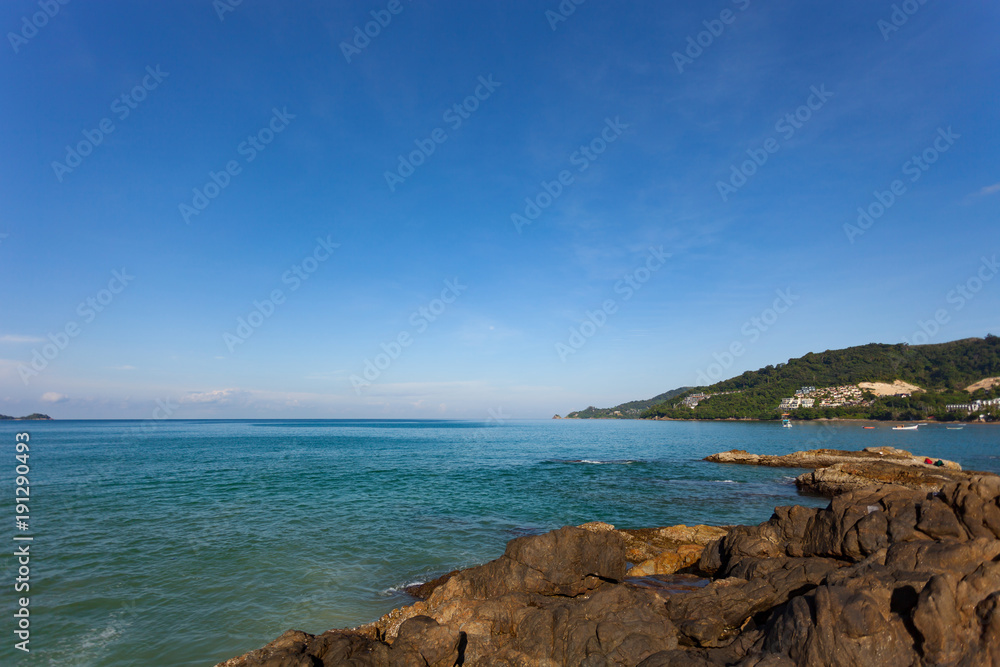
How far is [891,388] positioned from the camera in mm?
166250

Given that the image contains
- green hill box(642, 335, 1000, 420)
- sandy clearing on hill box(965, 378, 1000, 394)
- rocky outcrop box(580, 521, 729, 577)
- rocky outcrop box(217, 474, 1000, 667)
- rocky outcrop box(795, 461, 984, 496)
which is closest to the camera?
rocky outcrop box(217, 474, 1000, 667)

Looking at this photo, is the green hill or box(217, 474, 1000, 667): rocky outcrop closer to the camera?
box(217, 474, 1000, 667): rocky outcrop

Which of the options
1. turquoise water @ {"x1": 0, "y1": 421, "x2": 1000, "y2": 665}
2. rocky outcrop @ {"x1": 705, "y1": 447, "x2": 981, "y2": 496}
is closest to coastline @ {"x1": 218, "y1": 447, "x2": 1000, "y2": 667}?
turquoise water @ {"x1": 0, "y1": 421, "x2": 1000, "y2": 665}

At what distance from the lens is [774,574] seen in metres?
10.8

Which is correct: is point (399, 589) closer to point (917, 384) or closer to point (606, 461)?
point (606, 461)

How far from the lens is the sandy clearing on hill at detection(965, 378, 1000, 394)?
515ft

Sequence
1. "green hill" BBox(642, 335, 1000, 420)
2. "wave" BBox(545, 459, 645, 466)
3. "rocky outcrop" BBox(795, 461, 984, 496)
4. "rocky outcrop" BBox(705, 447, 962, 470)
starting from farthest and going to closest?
1. "green hill" BBox(642, 335, 1000, 420)
2. "wave" BBox(545, 459, 645, 466)
3. "rocky outcrop" BBox(705, 447, 962, 470)
4. "rocky outcrop" BBox(795, 461, 984, 496)

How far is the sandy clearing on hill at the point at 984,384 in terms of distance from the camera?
157 m

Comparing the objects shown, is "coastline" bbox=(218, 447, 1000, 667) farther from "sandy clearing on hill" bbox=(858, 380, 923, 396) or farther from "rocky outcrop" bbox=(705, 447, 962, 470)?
"sandy clearing on hill" bbox=(858, 380, 923, 396)

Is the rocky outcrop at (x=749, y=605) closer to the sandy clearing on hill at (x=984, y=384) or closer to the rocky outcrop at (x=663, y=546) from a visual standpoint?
the rocky outcrop at (x=663, y=546)

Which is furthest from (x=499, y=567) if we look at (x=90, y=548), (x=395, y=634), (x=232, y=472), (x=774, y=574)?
(x=232, y=472)

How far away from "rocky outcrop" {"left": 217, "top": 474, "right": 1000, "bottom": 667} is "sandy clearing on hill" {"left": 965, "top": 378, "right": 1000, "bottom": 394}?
21010 centimetres

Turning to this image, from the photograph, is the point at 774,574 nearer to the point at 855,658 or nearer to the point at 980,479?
the point at 855,658

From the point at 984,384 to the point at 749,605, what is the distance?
8981 inches
